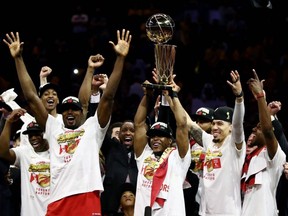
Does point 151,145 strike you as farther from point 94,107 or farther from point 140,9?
point 140,9

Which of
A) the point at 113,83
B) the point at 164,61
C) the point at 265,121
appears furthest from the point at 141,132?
the point at 265,121

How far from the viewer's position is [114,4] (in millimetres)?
16266

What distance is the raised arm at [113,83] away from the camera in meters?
8.05

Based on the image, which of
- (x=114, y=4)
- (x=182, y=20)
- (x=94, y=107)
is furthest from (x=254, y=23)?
(x=94, y=107)

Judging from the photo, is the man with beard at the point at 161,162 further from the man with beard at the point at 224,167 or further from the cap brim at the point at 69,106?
the cap brim at the point at 69,106

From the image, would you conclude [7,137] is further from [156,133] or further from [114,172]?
[156,133]

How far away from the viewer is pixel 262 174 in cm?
879

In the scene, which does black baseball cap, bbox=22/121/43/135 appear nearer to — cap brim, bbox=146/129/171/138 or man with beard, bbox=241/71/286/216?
cap brim, bbox=146/129/171/138

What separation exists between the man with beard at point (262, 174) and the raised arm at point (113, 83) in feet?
4.19

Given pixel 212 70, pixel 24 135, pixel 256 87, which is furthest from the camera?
pixel 212 70

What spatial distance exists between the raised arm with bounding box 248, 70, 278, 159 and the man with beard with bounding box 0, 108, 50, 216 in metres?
2.02

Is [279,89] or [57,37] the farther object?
[57,37]

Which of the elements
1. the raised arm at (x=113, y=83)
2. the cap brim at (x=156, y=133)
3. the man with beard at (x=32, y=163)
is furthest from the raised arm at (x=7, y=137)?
the cap brim at (x=156, y=133)

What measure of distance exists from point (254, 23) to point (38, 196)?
7.41m
